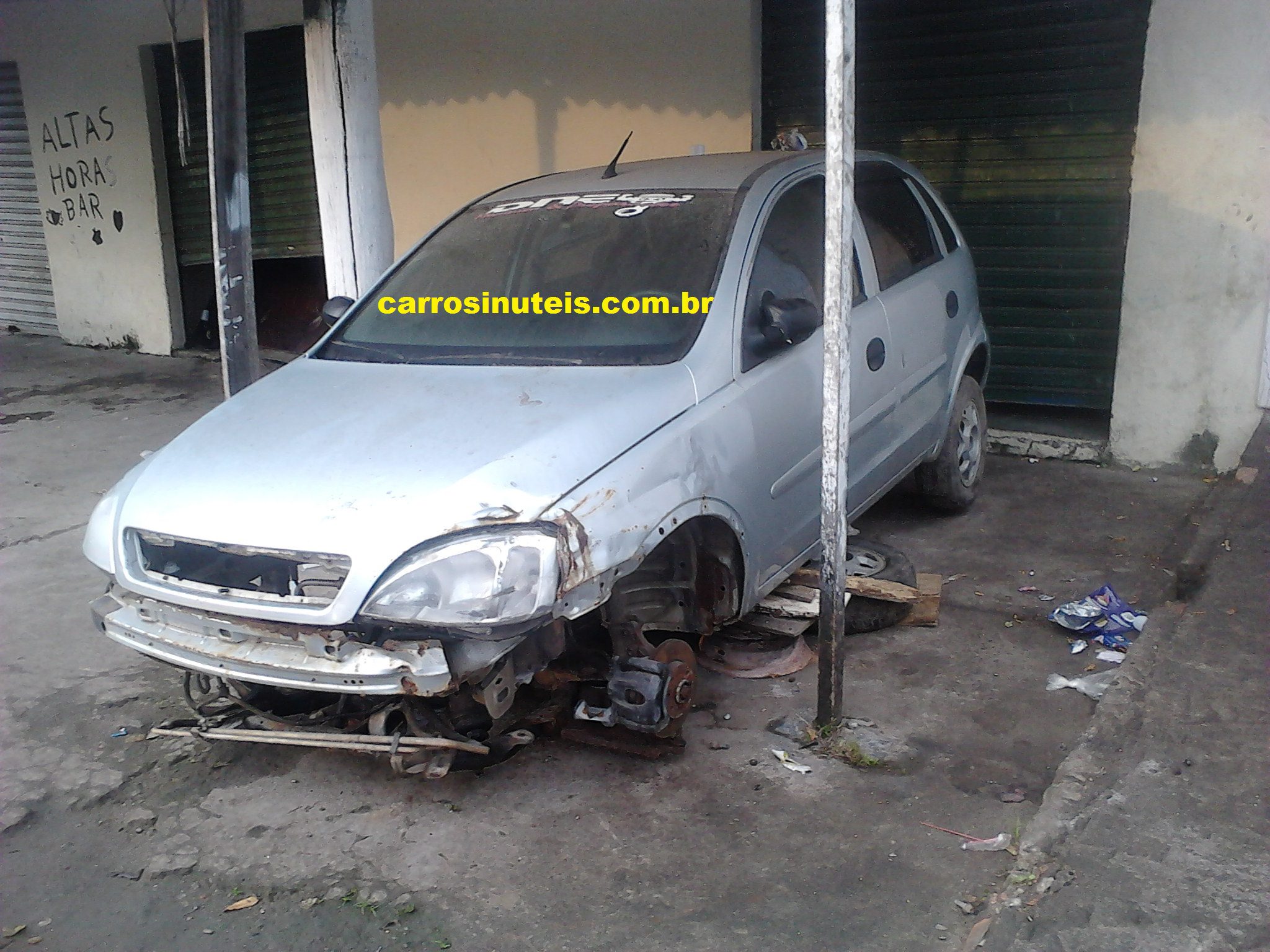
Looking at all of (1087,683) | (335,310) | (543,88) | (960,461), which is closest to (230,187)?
(335,310)

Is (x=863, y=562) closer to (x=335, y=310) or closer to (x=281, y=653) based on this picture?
(x=335, y=310)

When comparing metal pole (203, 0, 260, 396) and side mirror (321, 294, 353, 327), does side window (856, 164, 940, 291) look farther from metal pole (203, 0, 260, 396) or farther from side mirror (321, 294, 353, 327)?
metal pole (203, 0, 260, 396)

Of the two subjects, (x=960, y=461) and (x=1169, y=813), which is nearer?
(x=1169, y=813)

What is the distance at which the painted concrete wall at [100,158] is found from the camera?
1033 centimetres

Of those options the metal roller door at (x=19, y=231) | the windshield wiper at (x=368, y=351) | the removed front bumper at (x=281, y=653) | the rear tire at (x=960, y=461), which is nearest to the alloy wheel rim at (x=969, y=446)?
the rear tire at (x=960, y=461)

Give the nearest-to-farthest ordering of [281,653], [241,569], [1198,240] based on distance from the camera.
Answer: [281,653] → [241,569] → [1198,240]

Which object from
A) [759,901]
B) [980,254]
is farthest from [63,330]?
[759,901]

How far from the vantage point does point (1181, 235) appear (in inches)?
231

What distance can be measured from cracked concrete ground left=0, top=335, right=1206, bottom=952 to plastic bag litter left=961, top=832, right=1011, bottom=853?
0.12ft

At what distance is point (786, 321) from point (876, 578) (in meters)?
1.34

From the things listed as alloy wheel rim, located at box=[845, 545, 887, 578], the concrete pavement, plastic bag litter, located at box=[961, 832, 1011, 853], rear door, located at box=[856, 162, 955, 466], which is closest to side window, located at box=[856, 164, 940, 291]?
rear door, located at box=[856, 162, 955, 466]

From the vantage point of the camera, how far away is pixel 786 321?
3.62 m

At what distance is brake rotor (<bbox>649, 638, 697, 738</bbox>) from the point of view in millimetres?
3303

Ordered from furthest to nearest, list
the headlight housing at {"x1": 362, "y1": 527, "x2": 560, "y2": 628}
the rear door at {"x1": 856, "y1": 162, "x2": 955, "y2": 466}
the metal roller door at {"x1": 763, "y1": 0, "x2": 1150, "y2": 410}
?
the metal roller door at {"x1": 763, "y1": 0, "x2": 1150, "y2": 410} < the rear door at {"x1": 856, "y1": 162, "x2": 955, "y2": 466} < the headlight housing at {"x1": 362, "y1": 527, "x2": 560, "y2": 628}
